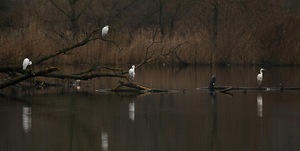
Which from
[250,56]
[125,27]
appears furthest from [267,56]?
[125,27]

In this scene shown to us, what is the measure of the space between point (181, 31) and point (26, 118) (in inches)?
1099

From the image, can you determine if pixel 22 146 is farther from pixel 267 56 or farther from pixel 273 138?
pixel 267 56

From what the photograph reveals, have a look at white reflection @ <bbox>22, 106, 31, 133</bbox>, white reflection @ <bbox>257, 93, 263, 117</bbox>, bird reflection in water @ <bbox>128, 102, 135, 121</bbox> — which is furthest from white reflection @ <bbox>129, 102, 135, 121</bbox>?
white reflection @ <bbox>257, 93, 263, 117</bbox>

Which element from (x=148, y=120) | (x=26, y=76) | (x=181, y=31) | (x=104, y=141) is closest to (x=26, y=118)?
(x=148, y=120)

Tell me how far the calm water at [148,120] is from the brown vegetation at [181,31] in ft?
40.8

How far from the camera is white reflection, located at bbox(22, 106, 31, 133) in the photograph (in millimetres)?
13283

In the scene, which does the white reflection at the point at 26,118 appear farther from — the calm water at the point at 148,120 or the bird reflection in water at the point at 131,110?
the bird reflection in water at the point at 131,110

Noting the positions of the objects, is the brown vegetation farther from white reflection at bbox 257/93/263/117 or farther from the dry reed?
white reflection at bbox 257/93/263/117

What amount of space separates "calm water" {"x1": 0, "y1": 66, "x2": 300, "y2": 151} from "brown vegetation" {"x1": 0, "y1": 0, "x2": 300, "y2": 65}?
40.8ft

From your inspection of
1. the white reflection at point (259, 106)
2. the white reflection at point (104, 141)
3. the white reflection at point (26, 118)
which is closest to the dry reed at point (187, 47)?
the white reflection at point (259, 106)

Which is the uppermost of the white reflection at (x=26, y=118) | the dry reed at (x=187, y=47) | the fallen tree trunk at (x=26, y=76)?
the dry reed at (x=187, y=47)

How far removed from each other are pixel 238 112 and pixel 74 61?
1917cm

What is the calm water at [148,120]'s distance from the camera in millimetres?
11836

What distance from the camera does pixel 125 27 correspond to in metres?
43.8
